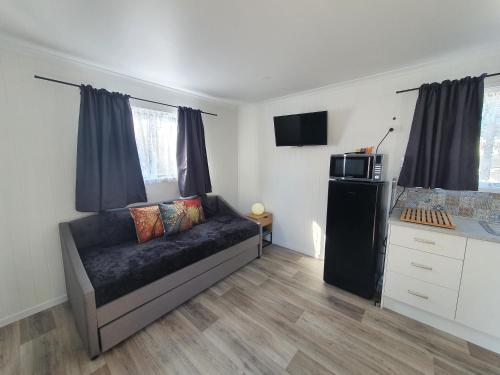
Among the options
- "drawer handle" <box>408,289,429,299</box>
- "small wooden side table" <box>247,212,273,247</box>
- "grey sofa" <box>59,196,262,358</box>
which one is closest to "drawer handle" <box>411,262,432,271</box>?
"drawer handle" <box>408,289,429,299</box>

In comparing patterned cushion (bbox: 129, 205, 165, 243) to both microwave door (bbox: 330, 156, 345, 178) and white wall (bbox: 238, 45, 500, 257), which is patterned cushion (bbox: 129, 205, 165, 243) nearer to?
white wall (bbox: 238, 45, 500, 257)

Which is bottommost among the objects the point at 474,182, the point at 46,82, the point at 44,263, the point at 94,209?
the point at 44,263

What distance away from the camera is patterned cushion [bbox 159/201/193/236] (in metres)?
2.42

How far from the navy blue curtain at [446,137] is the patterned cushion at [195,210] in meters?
2.42

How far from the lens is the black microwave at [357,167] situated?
2061 millimetres

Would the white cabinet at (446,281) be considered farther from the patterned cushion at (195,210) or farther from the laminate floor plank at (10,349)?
the laminate floor plank at (10,349)

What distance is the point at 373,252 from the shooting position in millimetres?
2070

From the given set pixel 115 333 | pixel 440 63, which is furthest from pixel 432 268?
pixel 115 333

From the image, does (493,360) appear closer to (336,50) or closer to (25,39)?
(336,50)

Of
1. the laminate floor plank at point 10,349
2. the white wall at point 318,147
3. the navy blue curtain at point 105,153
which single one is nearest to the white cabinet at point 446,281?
the white wall at point 318,147

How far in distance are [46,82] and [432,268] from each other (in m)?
3.79

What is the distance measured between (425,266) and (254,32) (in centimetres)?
238

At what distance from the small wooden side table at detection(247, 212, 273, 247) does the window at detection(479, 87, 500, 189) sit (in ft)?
8.03

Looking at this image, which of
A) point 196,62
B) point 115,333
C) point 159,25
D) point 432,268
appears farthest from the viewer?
point 196,62
